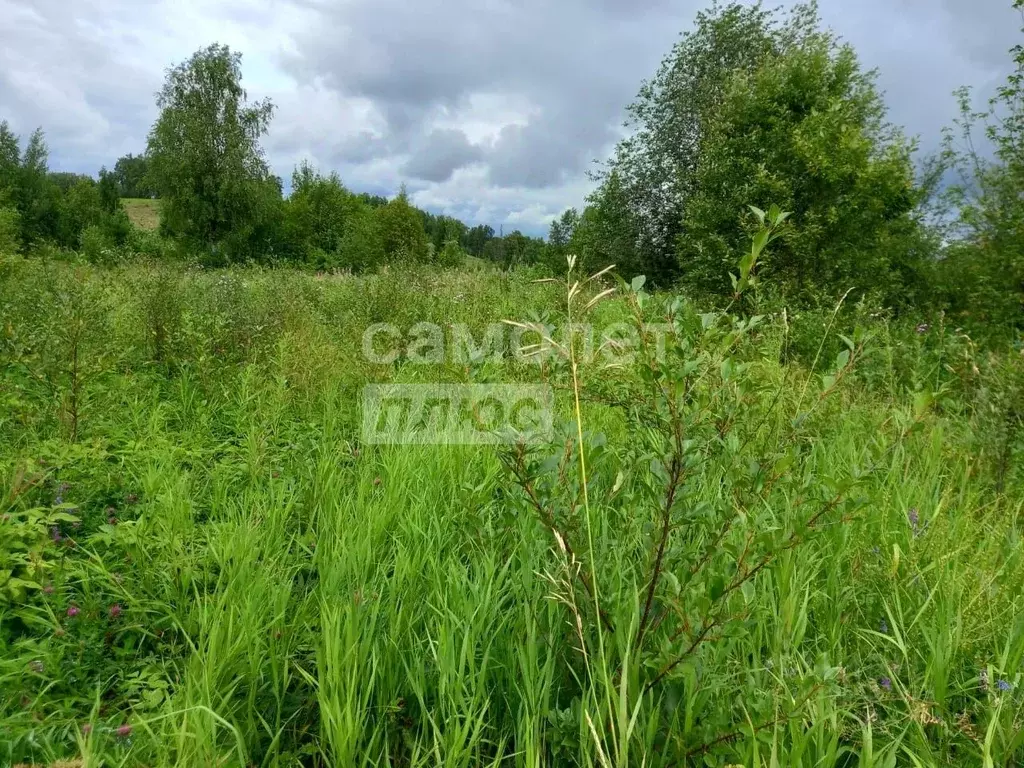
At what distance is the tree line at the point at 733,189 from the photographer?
7.97m

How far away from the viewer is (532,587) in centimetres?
165

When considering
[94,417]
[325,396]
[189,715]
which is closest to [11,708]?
[189,715]

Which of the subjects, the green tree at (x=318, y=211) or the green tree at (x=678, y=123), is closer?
the green tree at (x=678, y=123)

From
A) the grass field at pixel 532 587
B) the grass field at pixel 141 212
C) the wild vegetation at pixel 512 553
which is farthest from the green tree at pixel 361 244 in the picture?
the grass field at pixel 532 587

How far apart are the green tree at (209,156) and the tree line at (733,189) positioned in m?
0.09

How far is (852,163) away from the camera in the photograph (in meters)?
8.38

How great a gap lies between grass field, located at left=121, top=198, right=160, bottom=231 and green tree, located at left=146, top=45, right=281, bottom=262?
3349 centimetres

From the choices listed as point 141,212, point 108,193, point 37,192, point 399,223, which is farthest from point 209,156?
point 141,212

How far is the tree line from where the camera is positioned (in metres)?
7.97

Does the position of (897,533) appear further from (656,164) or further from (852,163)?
(656,164)

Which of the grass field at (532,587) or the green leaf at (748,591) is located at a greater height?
the green leaf at (748,591)

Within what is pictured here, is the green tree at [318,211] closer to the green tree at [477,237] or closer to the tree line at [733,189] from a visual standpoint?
the tree line at [733,189]

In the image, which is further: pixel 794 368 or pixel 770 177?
pixel 770 177

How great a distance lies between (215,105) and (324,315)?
3277cm
